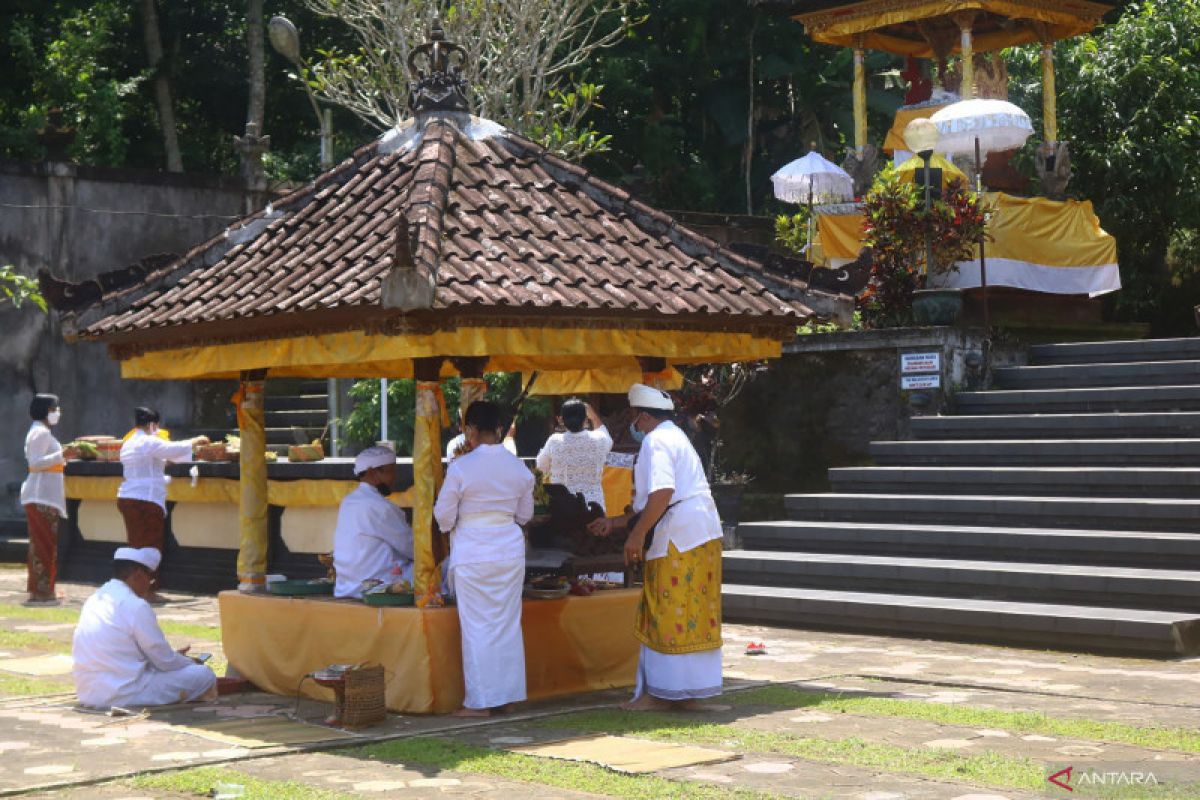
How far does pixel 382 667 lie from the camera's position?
9320mm

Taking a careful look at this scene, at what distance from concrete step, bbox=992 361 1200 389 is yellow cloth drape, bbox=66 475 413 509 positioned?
631cm

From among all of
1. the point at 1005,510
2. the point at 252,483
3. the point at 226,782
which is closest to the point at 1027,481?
the point at 1005,510

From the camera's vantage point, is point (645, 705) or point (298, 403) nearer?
point (645, 705)

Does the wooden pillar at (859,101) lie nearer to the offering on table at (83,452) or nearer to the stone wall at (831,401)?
the stone wall at (831,401)

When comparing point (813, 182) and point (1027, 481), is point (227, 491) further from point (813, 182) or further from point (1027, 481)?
point (813, 182)

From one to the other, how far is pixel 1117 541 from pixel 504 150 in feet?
19.0

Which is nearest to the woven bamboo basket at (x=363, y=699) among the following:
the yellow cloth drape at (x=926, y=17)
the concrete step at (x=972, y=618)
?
the concrete step at (x=972, y=618)

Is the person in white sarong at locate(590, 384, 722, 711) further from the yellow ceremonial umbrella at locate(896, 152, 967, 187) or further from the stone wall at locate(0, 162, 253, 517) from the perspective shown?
the stone wall at locate(0, 162, 253, 517)

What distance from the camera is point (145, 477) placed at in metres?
15.9

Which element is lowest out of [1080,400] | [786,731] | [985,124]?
[786,731]

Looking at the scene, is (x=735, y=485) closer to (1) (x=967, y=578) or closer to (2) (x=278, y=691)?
(1) (x=967, y=578)

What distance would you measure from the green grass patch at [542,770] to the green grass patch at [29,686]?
128 inches

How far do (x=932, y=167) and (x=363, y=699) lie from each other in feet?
35.0

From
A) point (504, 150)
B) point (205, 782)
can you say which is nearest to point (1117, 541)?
point (504, 150)
